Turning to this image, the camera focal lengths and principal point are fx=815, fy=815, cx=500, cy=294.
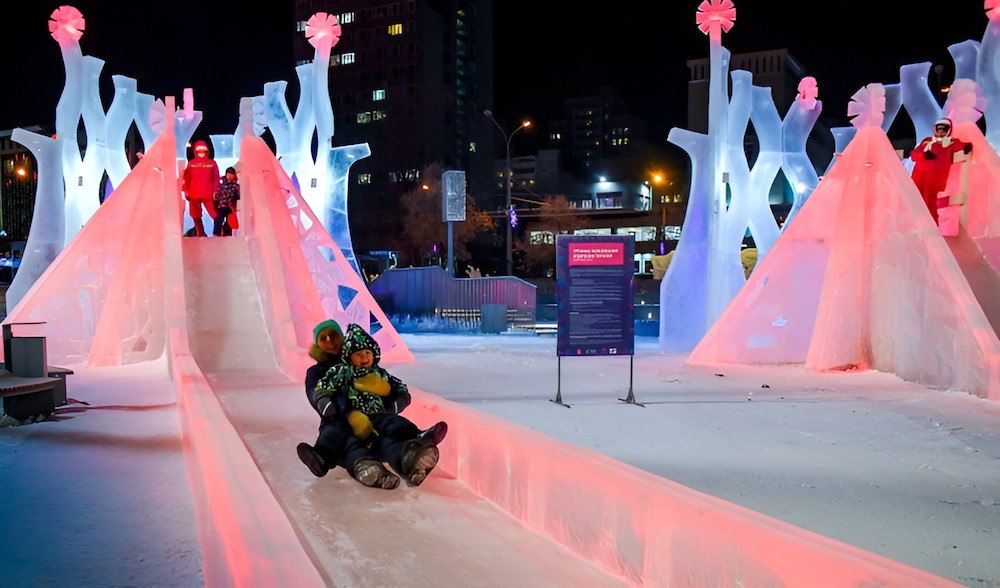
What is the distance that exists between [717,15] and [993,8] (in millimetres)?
4908

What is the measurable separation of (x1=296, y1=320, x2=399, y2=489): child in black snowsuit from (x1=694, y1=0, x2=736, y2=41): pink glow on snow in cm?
1228

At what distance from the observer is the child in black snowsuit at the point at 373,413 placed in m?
5.49

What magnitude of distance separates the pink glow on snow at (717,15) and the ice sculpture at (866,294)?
3.31 metres

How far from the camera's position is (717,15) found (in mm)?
15664

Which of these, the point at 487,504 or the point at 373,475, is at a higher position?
the point at 373,475

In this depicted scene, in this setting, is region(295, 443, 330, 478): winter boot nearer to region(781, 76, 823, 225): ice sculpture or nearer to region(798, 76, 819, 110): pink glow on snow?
region(781, 76, 823, 225): ice sculpture

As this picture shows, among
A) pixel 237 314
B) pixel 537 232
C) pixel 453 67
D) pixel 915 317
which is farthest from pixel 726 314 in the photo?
pixel 453 67

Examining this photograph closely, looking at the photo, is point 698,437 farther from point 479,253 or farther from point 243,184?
point 479,253

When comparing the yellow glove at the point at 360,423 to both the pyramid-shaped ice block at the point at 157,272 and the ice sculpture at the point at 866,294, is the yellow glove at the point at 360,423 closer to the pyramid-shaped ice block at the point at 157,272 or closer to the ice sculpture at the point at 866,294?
the pyramid-shaped ice block at the point at 157,272

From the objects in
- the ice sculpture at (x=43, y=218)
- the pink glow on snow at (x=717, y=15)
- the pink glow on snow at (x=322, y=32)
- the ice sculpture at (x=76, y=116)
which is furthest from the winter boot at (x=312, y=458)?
the ice sculpture at (x=76, y=116)

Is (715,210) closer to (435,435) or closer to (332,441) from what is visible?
(435,435)

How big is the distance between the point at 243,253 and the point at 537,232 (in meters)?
44.4

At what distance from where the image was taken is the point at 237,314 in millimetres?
12781

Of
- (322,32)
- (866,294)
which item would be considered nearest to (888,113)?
(866,294)
